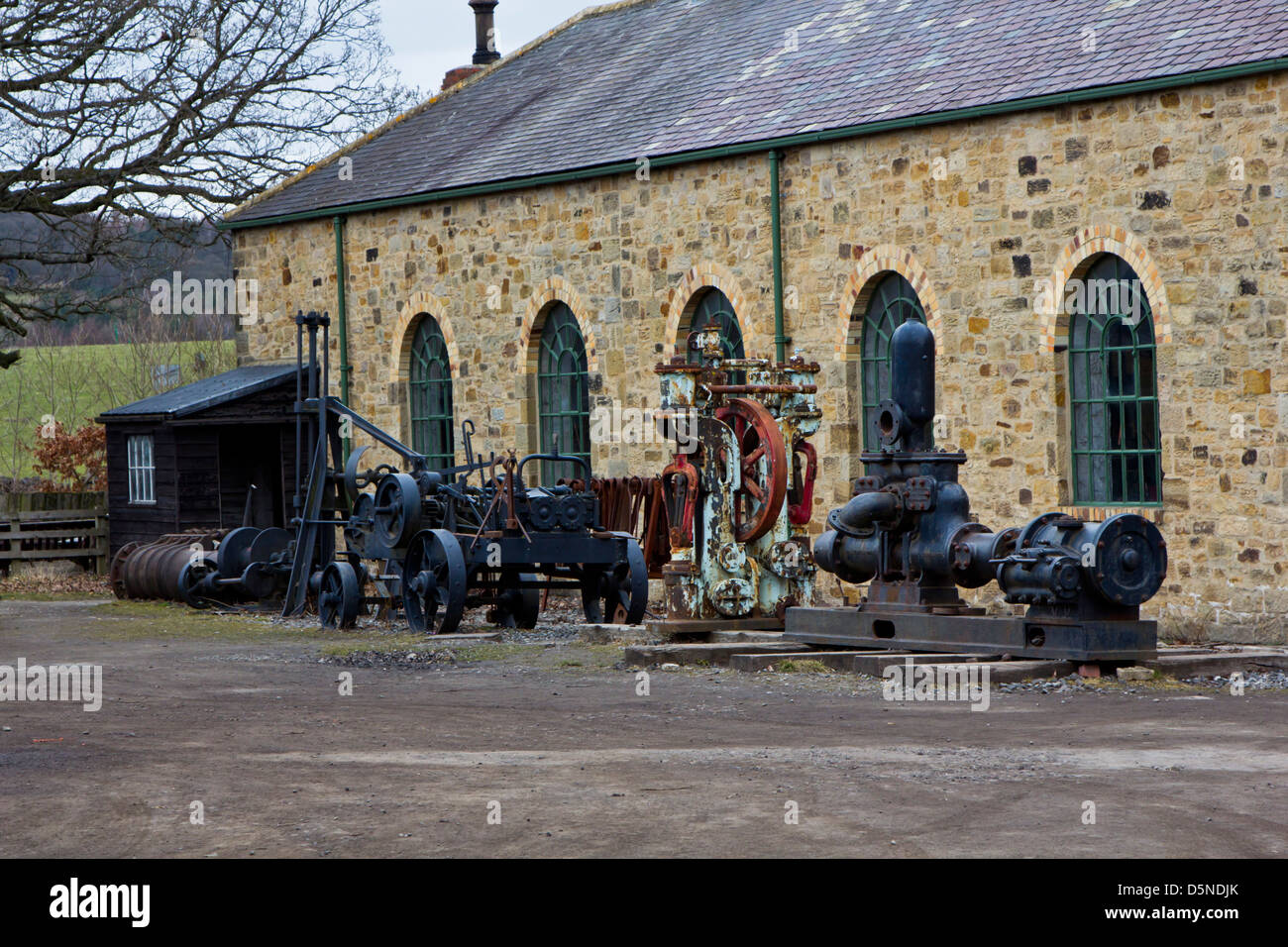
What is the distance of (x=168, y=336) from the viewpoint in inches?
2045

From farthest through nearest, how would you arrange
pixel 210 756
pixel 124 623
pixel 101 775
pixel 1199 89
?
pixel 124 623
pixel 1199 89
pixel 210 756
pixel 101 775

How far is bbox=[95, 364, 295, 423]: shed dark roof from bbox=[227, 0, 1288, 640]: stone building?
3.25 ft

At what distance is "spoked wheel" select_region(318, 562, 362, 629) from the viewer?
658 inches

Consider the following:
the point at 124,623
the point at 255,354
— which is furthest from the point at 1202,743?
the point at 255,354

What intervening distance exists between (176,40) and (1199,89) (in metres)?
16.9

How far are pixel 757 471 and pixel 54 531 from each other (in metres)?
14.6

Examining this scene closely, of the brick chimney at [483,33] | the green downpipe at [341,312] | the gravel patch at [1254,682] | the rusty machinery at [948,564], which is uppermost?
the brick chimney at [483,33]

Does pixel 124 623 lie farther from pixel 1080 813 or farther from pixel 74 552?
Result: pixel 1080 813
